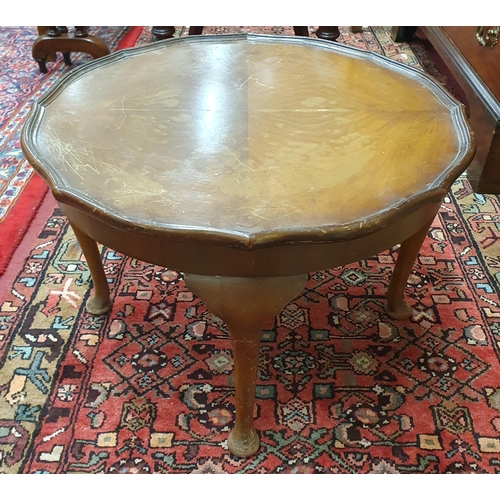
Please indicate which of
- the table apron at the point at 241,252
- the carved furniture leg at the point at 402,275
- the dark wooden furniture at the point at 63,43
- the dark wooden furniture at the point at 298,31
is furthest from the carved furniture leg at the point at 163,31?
the table apron at the point at 241,252

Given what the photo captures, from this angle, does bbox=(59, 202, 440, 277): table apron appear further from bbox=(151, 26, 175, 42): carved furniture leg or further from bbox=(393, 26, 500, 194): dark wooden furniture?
bbox=(151, 26, 175, 42): carved furniture leg

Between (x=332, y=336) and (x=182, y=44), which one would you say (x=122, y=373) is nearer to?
(x=332, y=336)

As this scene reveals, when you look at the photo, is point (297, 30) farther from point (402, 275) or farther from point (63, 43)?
point (402, 275)

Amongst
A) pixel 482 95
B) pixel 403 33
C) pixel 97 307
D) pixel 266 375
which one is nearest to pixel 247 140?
pixel 266 375

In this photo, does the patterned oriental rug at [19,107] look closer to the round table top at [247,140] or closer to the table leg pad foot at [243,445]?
the round table top at [247,140]

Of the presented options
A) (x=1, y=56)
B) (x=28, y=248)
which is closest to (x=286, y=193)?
(x=28, y=248)

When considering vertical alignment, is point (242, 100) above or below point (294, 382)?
above

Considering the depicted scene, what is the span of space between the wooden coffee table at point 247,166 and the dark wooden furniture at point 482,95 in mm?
860

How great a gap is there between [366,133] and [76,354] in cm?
100

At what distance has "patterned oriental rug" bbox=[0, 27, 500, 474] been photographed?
129 cm

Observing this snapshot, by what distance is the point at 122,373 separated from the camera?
4.86ft

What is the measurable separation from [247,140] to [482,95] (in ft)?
5.02
